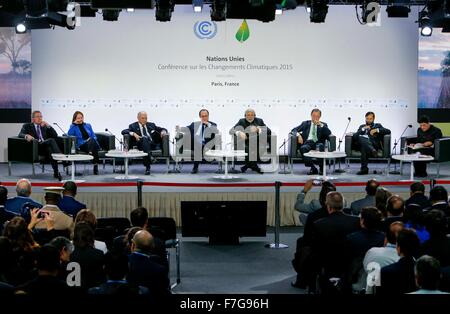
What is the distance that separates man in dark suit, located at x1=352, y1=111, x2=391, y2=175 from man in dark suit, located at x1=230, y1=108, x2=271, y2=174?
149cm

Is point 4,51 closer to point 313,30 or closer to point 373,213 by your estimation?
point 313,30

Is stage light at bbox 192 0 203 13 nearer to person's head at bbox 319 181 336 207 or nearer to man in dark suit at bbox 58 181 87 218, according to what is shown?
man in dark suit at bbox 58 181 87 218

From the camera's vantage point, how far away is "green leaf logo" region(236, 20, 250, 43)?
14.2 m

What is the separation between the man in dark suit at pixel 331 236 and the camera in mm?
6277

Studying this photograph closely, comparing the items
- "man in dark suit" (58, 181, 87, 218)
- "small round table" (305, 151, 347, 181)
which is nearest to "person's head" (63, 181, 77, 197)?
"man in dark suit" (58, 181, 87, 218)

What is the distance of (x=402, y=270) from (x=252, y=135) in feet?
26.4

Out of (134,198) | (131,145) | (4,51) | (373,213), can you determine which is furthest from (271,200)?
(4,51)

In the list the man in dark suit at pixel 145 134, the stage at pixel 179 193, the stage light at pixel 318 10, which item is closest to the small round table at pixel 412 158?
the stage at pixel 179 193

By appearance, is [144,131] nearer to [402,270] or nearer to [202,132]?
[202,132]

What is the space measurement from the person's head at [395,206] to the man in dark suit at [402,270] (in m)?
1.59

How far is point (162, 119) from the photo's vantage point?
46.9 ft

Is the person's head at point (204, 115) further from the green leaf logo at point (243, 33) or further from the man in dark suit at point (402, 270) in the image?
the man in dark suit at point (402, 270)

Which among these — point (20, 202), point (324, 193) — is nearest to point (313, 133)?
point (324, 193)

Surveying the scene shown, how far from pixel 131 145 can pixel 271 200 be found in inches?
139
